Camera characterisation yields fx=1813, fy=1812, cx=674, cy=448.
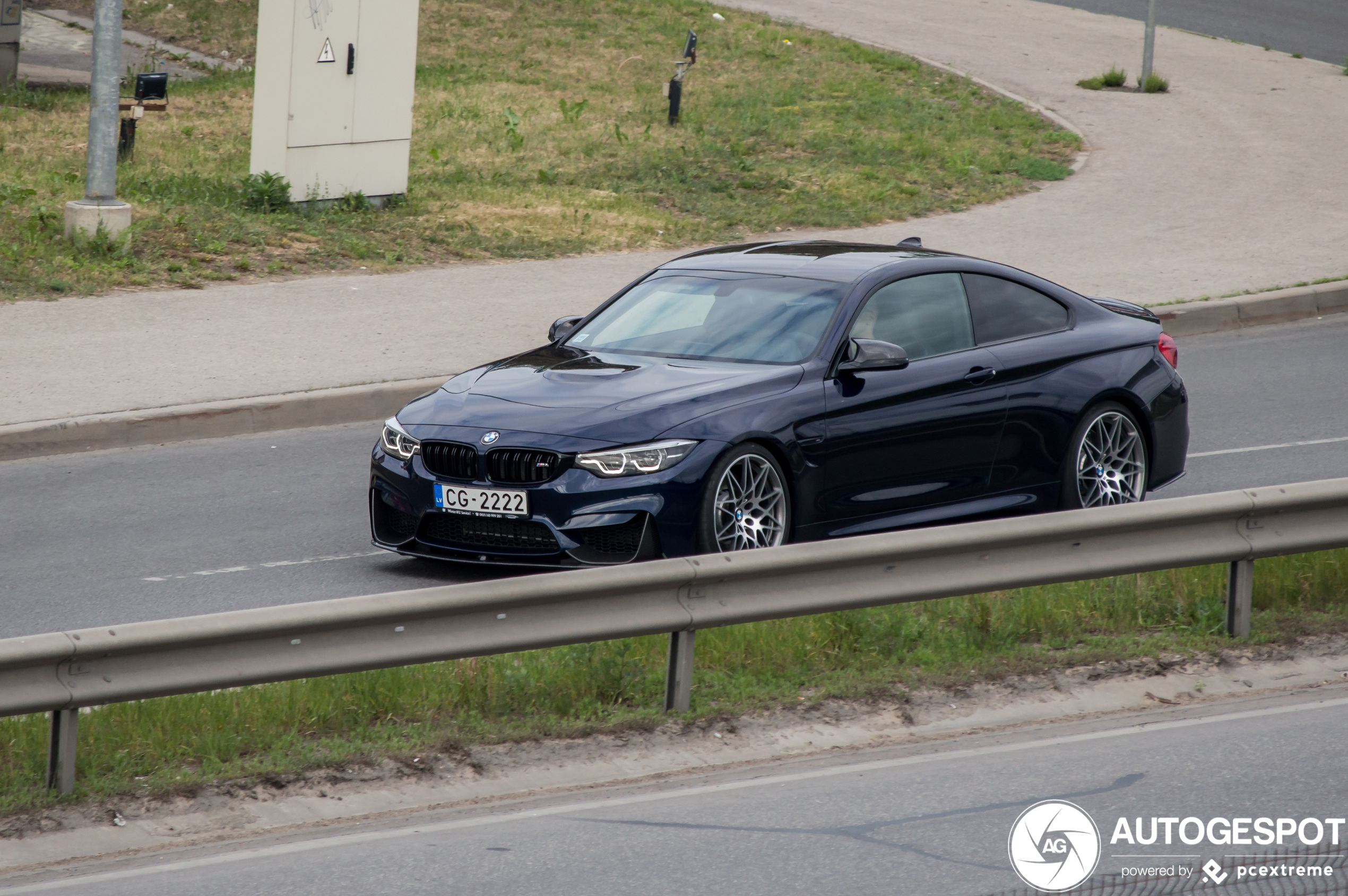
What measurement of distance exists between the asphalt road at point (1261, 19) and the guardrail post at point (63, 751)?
2841 centimetres

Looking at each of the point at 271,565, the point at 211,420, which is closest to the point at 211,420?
the point at 211,420

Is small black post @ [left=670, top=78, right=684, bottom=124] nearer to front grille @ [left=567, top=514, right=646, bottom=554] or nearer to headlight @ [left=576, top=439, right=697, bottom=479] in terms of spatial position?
headlight @ [left=576, top=439, right=697, bottom=479]

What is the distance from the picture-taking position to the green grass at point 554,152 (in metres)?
16.2

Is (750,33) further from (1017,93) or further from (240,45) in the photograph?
(240,45)

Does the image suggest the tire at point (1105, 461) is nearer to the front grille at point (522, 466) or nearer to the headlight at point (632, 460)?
the headlight at point (632, 460)

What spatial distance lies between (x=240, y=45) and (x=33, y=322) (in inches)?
620

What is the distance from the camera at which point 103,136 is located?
15.0 metres

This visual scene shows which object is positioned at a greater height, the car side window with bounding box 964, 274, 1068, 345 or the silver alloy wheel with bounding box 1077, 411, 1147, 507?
the car side window with bounding box 964, 274, 1068, 345

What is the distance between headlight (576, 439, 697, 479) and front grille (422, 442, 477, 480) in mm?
535

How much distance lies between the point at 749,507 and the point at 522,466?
41.1 inches

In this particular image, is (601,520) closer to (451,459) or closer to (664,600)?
(451,459)

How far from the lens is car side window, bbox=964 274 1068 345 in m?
9.30

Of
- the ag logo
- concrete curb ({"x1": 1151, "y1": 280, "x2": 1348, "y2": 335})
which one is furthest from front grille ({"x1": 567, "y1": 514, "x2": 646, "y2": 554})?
concrete curb ({"x1": 1151, "y1": 280, "x2": 1348, "y2": 335})

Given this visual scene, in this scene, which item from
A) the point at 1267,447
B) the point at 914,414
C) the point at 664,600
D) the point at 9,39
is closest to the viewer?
the point at 664,600
